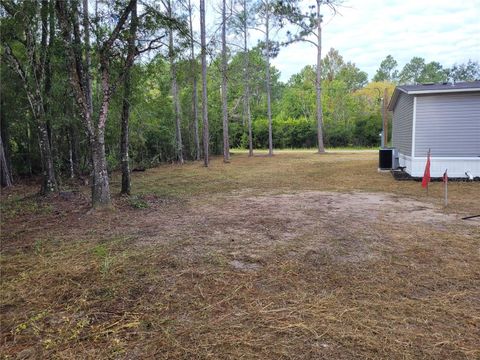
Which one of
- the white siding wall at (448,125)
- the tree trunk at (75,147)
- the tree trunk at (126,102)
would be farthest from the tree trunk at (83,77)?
the white siding wall at (448,125)

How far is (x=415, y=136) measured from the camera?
9164mm

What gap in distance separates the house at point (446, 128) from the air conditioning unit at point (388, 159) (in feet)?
5.19

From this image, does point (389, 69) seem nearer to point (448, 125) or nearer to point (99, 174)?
point (448, 125)

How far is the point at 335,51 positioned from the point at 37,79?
43606mm

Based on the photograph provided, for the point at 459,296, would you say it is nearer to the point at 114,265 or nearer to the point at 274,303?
the point at 274,303

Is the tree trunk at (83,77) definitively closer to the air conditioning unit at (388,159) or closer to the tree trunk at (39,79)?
the tree trunk at (39,79)

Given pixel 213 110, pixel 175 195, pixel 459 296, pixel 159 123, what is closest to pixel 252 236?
pixel 459 296

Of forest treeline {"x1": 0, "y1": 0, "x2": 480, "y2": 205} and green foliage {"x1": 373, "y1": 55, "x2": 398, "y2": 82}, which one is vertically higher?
green foliage {"x1": 373, "y1": 55, "x2": 398, "y2": 82}

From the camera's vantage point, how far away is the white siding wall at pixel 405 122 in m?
9.66

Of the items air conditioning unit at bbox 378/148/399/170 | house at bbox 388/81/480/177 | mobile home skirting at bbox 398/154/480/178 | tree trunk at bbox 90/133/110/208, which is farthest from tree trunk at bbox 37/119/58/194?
air conditioning unit at bbox 378/148/399/170

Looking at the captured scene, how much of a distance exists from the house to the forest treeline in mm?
4397

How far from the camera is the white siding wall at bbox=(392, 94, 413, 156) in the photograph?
31.7 feet

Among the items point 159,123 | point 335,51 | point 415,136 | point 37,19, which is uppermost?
point 335,51

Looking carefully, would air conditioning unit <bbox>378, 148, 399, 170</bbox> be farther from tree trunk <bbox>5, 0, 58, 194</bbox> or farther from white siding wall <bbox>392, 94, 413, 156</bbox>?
tree trunk <bbox>5, 0, 58, 194</bbox>
